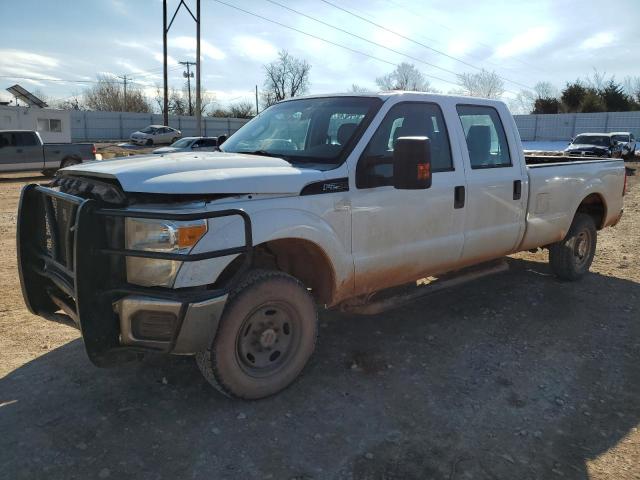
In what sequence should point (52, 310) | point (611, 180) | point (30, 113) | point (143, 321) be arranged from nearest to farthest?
point (143, 321), point (52, 310), point (611, 180), point (30, 113)

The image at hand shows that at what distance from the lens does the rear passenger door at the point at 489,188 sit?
4.67 meters

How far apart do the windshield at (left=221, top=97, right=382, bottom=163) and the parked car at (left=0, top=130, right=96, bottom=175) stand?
49.4ft

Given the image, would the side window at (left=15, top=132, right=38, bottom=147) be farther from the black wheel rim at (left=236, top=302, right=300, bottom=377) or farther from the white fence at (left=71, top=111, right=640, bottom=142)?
the white fence at (left=71, top=111, right=640, bottom=142)

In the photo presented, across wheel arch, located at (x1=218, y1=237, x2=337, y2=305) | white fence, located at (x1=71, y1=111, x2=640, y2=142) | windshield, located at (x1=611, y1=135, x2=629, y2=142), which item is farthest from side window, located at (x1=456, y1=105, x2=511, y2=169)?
white fence, located at (x1=71, y1=111, x2=640, y2=142)

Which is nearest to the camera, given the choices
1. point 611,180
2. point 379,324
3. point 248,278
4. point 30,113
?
point 248,278

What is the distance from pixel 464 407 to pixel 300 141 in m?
2.23

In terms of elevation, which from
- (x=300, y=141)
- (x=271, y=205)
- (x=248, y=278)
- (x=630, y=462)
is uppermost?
(x=300, y=141)

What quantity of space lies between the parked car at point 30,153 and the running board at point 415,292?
51.3 feet

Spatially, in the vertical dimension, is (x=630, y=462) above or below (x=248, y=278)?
below

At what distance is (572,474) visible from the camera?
9.20 feet

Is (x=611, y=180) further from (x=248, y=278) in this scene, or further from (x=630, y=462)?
(x=248, y=278)

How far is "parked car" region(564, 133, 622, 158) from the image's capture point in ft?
86.1

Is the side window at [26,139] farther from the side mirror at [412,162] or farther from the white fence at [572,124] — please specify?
the white fence at [572,124]

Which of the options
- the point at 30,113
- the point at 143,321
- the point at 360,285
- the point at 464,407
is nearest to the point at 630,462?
the point at 464,407
